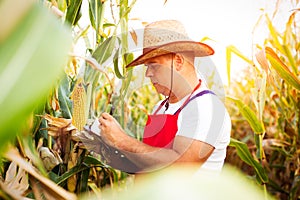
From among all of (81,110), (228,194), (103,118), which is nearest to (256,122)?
(103,118)

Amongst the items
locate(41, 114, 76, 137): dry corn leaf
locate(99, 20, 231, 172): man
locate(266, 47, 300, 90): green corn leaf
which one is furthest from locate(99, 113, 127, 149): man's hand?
locate(266, 47, 300, 90): green corn leaf

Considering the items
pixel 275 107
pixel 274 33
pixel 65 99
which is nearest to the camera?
pixel 65 99

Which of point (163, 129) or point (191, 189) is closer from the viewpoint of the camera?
point (191, 189)

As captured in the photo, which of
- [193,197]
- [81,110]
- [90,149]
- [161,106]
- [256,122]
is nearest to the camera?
[193,197]

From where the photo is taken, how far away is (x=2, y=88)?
4.1 inches

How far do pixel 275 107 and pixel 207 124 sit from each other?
58 cm

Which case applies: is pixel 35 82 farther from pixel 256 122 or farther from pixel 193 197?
pixel 256 122

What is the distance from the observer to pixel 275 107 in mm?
1434

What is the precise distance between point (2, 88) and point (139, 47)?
86cm

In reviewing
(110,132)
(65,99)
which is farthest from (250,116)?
(65,99)

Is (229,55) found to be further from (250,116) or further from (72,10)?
(72,10)

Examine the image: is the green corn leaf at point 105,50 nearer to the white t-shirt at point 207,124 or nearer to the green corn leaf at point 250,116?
the white t-shirt at point 207,124

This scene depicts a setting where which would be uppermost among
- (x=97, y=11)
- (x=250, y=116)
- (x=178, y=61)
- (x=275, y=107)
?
(x=97, y=11)

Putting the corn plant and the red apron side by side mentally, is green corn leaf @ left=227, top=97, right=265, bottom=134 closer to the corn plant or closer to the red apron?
the corn plant
